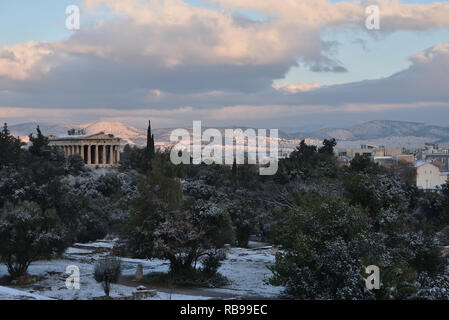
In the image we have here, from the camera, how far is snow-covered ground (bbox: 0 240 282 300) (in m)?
24.0

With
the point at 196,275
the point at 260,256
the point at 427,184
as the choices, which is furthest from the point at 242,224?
the point at 427,184

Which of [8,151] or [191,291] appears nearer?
[191,291]

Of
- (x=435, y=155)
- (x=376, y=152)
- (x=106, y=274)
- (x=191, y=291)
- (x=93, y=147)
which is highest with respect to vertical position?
(x=93, y=147)

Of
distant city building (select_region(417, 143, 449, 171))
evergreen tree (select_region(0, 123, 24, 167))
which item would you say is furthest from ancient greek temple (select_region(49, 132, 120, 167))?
distant city building (select_region(417, 143, 449, 171))

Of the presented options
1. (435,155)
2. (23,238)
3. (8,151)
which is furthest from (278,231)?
(435,155)

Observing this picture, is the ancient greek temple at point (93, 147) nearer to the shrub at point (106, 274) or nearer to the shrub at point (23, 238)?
the shrub at point (23, 238)

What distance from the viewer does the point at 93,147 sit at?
105062 mm

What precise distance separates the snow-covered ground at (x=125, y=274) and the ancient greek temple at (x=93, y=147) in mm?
64663

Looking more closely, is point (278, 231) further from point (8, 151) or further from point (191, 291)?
point (8, 151)

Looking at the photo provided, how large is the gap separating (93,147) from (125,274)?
254 ft

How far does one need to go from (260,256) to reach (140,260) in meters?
7.84

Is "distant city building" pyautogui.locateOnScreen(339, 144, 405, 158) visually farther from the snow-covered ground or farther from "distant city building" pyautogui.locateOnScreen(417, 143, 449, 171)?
the snow-covered ground
